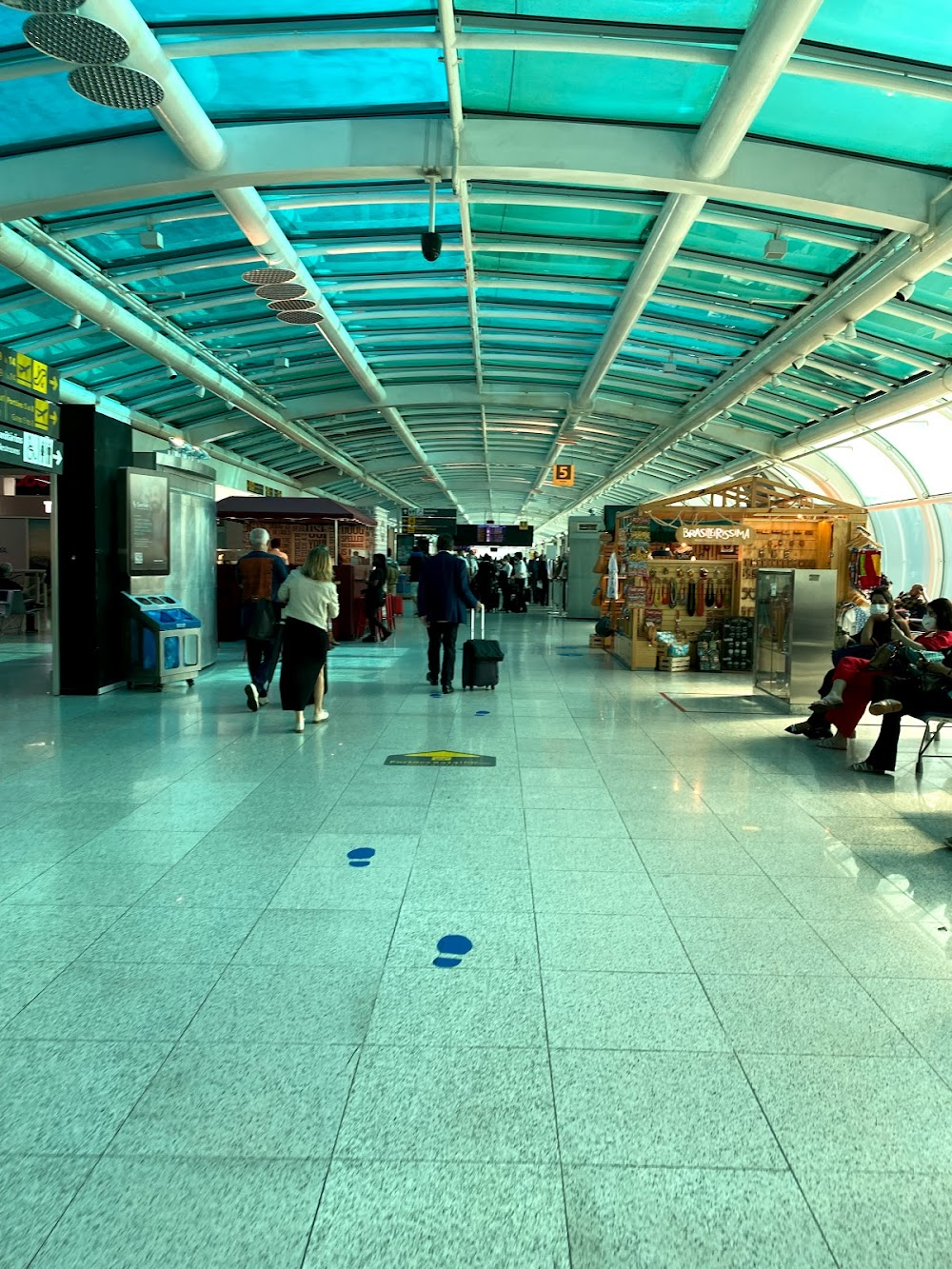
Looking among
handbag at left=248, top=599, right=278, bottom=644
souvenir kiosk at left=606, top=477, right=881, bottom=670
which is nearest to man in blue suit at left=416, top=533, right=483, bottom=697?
handbag at left=248, top=599, right=278, bottom=644

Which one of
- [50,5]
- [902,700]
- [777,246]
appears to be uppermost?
[777,246]

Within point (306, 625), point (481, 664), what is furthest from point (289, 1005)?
point (481, 664)

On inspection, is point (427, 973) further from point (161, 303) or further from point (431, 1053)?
point (161, 303)

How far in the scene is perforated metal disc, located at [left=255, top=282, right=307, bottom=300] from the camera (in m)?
9.73

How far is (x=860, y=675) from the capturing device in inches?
291

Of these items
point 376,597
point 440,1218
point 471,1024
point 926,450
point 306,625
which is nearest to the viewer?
point 440,1218

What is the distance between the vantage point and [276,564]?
9.93 m

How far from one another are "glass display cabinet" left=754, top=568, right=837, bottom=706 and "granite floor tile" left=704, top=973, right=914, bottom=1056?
6366 millimetres

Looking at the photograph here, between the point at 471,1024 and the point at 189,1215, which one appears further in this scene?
the point at 471,1024

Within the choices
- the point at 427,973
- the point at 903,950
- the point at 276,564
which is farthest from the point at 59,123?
the point at 903,950

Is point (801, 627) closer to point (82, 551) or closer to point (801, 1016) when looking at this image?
point (801, 1016)

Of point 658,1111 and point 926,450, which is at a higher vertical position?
point 926,450

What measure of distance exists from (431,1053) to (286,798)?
328 centimetres

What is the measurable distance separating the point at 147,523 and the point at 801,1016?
950cm
